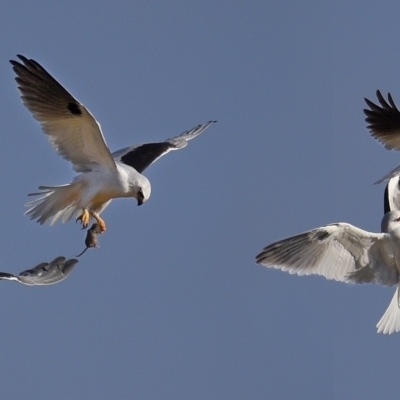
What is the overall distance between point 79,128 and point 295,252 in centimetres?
225

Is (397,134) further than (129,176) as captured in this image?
Yes

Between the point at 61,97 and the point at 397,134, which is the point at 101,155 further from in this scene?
the point at 397,134

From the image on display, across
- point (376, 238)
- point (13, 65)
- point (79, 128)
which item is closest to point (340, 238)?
point (376, 238)

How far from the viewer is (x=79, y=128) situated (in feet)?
37.1

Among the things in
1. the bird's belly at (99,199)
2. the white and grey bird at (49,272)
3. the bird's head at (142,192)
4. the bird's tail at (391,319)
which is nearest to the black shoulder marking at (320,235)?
the bird's tail at (391,319)

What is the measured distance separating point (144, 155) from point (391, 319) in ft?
10.0

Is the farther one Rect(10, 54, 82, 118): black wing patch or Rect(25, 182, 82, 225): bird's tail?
Rect(25, 182, 82, 225): bird's tail

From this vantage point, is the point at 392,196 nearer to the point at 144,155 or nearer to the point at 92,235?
the point at 144,155

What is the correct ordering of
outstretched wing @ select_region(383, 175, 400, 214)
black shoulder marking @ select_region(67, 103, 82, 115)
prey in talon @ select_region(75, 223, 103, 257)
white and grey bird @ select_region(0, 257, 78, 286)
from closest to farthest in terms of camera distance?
black shoulder marking @ select_region(67, 103, 82, 115), white and grey bird @ select_region(0, 257, 78, 286), prey in talon @ select_region(75, 223, 103, 257), outstretched wing @ select_region(383, 175, 400, 214)

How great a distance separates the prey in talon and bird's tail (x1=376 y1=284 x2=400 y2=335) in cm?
276

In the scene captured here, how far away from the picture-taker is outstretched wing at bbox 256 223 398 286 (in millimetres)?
11492

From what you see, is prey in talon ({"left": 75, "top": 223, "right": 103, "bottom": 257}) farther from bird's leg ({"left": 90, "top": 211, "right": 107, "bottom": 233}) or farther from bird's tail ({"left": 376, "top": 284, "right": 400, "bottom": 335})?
bird's tail ({"left": 376, "top": 284, "right": 400, "bottom": 335})

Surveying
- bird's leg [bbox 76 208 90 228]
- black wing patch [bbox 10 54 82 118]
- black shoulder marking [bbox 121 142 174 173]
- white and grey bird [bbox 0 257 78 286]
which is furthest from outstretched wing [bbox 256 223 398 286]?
black wing patch [bbox 10 54 82 118]

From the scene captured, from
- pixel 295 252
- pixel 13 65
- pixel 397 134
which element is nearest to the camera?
pixel 13 65
